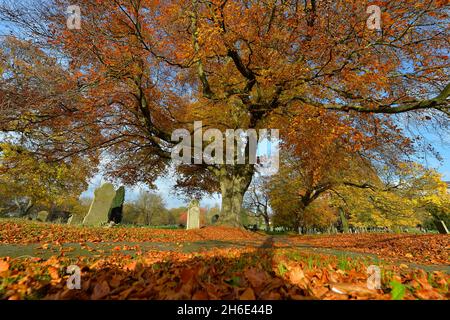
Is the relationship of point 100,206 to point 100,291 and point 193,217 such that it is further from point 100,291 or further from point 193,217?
point 100,291

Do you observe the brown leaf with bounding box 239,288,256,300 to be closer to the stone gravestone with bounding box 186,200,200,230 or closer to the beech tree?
the beech tree

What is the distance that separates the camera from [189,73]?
13773mm

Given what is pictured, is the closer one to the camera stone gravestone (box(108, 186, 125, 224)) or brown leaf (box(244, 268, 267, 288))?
brown leaf (box(244, 268, 267, 288))

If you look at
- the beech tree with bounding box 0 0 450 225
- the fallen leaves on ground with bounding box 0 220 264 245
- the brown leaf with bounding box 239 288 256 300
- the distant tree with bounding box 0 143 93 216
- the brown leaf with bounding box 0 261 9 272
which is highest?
the beech tree with bounding box 0 0 450 225

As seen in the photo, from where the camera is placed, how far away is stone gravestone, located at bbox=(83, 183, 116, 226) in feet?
49.9

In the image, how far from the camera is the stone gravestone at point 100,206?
15.2 meters

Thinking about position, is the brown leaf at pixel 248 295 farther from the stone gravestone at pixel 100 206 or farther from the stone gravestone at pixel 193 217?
the stone gravestone at pixel 193 217

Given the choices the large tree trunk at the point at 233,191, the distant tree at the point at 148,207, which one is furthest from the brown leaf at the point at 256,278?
the distant tree at the point at 148,207

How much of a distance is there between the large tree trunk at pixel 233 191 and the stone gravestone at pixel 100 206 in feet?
26.6

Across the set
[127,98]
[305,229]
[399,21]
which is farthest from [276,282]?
[305,229]

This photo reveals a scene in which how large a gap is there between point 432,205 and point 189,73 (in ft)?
97.3

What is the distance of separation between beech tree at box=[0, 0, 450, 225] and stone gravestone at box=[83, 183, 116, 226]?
469 cm

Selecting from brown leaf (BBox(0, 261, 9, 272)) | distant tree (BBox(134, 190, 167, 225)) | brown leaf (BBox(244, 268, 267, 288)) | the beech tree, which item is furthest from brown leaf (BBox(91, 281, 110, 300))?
distant tree (BBox(134, 190, 167, 225))
